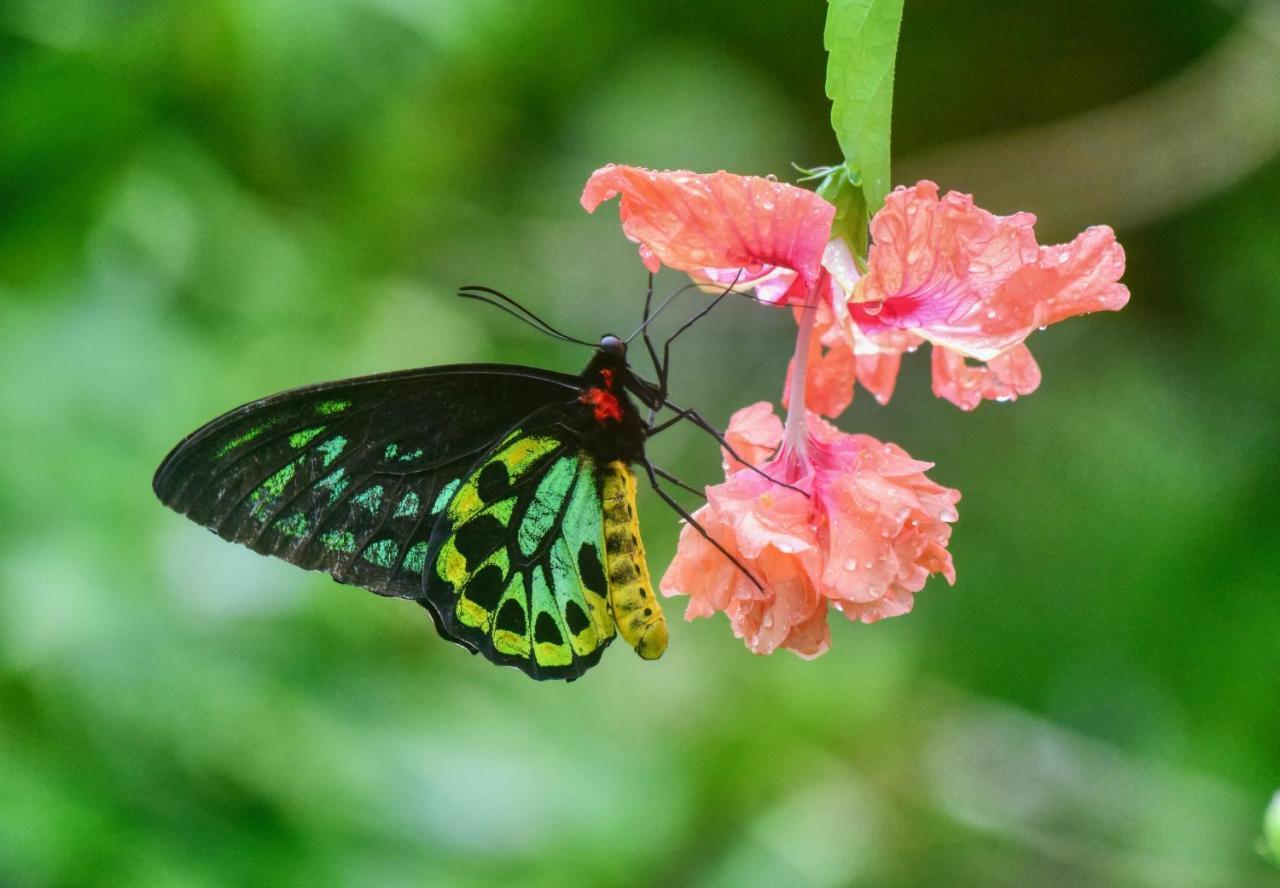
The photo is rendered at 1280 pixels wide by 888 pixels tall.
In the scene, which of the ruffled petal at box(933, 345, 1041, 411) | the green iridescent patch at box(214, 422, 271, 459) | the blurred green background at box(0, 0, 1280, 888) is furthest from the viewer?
the blurred green background at box(0, 0, 1280, 888)

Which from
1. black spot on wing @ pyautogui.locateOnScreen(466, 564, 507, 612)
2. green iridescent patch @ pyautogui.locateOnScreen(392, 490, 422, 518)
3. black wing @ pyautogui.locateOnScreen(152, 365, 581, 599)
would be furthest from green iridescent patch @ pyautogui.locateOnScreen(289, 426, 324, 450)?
black spot on wing @ pyautogui.locateOnScreen(466, 564, 507, 612)

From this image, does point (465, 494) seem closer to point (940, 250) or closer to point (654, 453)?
point (940, 250)

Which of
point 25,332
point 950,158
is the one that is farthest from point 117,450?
point 950,158

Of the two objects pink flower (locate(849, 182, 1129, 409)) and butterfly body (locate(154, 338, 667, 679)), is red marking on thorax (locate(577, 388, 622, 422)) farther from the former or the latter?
pink flower (locate(849, 182, 1129, 409))

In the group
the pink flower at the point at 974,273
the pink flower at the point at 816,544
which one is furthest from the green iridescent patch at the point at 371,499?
the pink flower at the point at 974,273

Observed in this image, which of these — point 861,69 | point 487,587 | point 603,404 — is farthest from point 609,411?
point 861,69

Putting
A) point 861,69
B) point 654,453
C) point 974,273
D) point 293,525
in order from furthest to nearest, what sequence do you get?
point 654,453, point 293,525, point 974,273, point 861,69
